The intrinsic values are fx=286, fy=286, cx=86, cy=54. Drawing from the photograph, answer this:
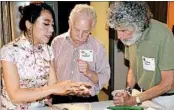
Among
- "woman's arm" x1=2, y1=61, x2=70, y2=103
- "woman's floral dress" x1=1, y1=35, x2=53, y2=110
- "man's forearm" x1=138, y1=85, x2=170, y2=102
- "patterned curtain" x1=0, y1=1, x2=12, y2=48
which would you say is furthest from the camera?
"patterned curtain" x1=0, y1=1, x2=12, y2=48

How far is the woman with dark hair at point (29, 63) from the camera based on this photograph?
1.67 m

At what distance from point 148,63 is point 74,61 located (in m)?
0.61

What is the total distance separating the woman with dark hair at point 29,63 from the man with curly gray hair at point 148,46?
0.43m

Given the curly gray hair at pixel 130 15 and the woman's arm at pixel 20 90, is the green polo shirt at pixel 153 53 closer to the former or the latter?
the curly gray hair at pixel 130 15

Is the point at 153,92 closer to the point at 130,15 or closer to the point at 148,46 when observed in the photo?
the point at 148,46

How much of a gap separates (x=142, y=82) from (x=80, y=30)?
1.98 ft

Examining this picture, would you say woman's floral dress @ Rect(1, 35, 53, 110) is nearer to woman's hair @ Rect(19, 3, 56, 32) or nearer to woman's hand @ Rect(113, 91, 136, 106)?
woman's hair @ Rect(19, 3, 56, 32)

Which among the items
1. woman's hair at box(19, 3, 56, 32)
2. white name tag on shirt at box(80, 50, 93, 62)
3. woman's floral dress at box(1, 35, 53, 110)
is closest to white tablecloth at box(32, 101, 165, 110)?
woman's floral dress at box(1, 35, 53, 110)

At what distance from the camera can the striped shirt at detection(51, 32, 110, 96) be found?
2281mm

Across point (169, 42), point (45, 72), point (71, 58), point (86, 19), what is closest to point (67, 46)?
point (71, 58)

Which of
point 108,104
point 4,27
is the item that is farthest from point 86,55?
point 4,27

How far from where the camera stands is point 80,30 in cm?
215

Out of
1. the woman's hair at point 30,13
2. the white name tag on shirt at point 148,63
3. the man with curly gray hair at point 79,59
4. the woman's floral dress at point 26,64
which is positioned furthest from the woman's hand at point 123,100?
the woman's hair at point 30,13

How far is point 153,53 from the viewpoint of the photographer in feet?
6.42
